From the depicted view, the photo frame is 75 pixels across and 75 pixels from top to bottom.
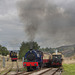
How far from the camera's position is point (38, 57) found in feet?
59.8

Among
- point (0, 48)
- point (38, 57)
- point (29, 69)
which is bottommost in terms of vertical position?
point (29, 69)

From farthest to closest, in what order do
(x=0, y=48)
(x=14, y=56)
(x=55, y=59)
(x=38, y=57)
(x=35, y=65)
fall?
1. (x=0, y=48)
2. (x=14, y=56)
3. (x=55, y=59)
4. (x=38, y=57)
5. (x=35, y=65)

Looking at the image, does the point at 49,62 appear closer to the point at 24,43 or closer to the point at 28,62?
the point at 28,62

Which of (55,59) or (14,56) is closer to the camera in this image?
(55,59)

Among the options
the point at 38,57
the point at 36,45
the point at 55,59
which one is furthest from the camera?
the point at 36,45

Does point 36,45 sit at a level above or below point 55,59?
above

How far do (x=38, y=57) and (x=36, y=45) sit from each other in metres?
42.2

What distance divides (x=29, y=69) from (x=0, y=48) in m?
50.9

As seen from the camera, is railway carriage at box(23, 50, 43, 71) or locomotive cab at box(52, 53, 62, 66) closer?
railway carriage at box(23, 50, 43, 71)

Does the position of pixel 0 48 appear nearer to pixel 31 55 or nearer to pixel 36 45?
pixel 36 45

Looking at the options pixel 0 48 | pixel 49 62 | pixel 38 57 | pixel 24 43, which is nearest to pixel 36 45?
pixel 24 43

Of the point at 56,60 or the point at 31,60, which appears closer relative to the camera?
the point at 31,60

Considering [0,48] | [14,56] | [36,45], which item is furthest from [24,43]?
[14,56]

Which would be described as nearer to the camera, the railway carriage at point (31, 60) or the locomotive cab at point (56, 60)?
the railway carriage at point (31, 60)
